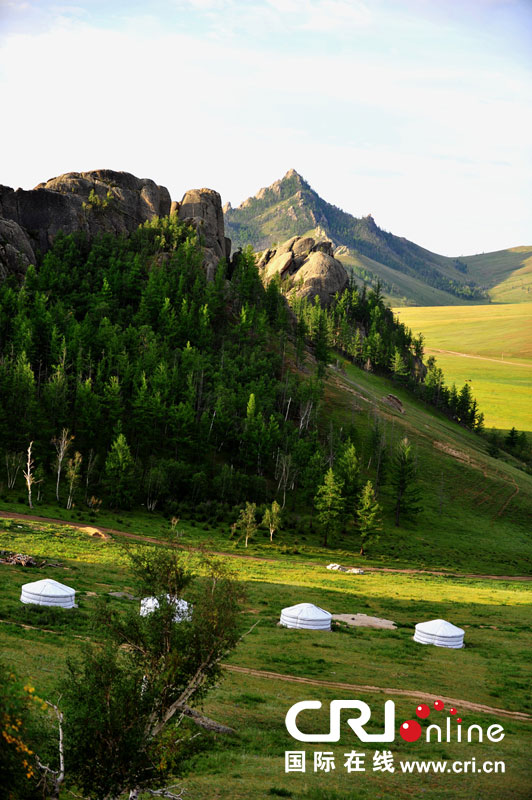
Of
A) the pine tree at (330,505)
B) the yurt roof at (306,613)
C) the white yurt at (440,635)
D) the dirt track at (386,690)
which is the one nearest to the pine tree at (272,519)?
the pine tree at (330,505)

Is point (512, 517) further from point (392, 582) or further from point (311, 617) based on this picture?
point (311, 617)

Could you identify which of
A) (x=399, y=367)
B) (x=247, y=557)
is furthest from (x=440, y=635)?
(x=399, y=367)

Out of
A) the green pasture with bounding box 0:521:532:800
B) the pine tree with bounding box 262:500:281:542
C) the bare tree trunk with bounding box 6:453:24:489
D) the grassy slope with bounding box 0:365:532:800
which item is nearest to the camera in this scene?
the green pasture with bounding box 0:521:532:800

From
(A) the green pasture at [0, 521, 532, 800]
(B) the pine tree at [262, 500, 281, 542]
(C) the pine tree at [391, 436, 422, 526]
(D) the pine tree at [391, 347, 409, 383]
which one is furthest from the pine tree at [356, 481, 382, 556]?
(D) the pine tree at [391, 347, 409, 383]

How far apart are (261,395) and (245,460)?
17176 mm

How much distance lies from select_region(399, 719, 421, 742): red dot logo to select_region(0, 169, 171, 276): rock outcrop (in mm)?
129154

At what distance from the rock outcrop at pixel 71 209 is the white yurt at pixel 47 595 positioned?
357 feet

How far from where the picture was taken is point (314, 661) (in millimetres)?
39375

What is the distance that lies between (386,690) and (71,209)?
155 meters

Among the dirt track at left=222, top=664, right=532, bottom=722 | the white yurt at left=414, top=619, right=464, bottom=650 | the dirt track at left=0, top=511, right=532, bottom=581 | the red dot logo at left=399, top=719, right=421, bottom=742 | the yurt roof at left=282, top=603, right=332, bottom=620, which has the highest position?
the red dot logo at left=399, top=719, right=421, bottom=742

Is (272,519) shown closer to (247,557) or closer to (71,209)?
(247,557)

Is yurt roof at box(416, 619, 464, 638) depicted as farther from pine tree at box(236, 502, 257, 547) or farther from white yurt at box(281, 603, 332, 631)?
pine tree at box(236, 502, 257, 547)

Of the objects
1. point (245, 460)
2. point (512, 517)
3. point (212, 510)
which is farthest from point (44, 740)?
point (512, 517)

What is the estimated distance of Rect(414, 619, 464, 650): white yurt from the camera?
153 ft
